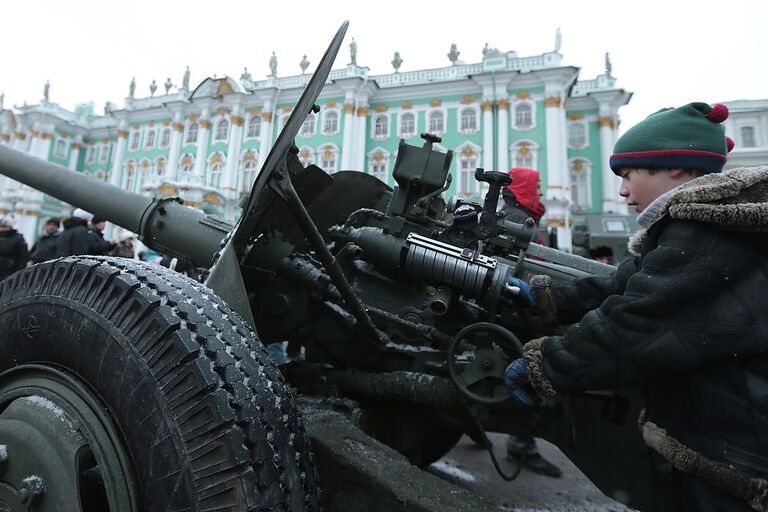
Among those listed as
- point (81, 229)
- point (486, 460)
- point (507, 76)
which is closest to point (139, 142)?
point (507, 76)

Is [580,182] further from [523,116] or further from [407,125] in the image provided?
[407,125]

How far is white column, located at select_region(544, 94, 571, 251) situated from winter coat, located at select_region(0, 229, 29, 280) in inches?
861

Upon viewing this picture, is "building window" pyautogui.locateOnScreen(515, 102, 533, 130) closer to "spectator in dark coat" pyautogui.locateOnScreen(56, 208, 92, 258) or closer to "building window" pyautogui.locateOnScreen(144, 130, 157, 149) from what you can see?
"spectator in dark coat" pyautogui.locateOnScreen(56, 208, 92, 258)

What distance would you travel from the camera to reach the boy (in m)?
1.04

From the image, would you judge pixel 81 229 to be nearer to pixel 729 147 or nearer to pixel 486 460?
pixel 486 460

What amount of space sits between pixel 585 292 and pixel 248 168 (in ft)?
99.1

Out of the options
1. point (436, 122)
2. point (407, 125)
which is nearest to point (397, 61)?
point (407, 125)

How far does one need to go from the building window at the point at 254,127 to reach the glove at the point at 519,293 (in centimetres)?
2991

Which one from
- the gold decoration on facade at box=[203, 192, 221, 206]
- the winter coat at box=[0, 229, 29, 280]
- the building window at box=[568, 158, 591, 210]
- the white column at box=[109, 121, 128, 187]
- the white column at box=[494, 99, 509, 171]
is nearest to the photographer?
the winter coat at box=[0, 229, 29, 280]

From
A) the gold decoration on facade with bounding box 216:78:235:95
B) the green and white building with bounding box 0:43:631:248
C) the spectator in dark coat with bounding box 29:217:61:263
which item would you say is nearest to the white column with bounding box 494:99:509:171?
the green and white building with bounding box 0:43:631:248

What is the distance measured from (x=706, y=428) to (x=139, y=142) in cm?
3851

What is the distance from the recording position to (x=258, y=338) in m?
1.28

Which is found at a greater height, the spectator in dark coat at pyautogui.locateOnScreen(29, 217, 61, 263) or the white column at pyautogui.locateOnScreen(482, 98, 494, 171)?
the white column at pyautogui.locateOnScreen(482, 98, 494, 171)

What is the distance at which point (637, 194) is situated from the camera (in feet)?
4.48
